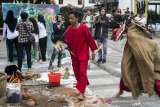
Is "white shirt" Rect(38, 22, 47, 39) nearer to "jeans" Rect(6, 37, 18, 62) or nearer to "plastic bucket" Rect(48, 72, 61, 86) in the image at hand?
"jeans" Rect(6, 37, 18, 62)

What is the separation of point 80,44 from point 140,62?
1721mm

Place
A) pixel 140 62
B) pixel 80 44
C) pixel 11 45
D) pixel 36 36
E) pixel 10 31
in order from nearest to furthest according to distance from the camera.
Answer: pixel 140 62 → pixel 80 44 → pixel 10 31 → pixel 36 36 → pixel 11 45

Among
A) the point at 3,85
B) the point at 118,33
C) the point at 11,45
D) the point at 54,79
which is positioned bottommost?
the point at 54,79

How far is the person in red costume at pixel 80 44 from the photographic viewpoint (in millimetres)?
7578

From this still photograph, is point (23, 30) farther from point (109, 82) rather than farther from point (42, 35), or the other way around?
point (109, 82)

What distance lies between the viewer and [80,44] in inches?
300

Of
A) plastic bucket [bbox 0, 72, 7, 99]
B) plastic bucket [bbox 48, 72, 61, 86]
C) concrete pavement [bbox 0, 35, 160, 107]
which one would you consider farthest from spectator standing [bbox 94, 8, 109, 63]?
plastic bucket [bbox 0, 72, 7, 99]

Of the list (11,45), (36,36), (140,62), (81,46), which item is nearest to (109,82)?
(81,46)

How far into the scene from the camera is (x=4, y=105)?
23.2 ft

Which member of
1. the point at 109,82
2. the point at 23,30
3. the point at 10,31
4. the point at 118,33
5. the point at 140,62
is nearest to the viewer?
the point at 140,62

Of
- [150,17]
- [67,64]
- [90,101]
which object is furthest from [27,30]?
[150,17]

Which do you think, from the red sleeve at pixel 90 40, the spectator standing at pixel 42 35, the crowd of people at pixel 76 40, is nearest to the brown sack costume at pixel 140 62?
the crowd of people at pixel 76 40

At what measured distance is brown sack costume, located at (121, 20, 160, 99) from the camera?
6.16m

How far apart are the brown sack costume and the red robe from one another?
1253 mm
